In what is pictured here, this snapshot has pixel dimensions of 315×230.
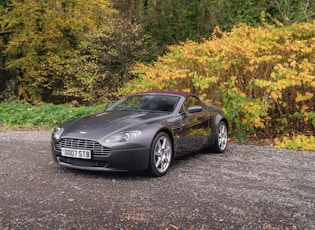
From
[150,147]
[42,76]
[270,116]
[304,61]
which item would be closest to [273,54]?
[304,61]

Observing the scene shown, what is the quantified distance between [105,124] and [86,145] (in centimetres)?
49

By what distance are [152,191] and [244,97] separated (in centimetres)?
494

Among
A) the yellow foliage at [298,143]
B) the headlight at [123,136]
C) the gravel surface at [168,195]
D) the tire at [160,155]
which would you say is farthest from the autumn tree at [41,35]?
the headlight at [123,136]

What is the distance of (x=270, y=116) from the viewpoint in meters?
9.84

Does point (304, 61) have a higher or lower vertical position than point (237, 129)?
higher

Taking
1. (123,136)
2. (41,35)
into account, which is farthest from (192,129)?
(41,35)

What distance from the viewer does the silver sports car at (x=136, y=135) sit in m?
5.55

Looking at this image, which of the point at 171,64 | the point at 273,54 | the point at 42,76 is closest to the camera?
the point at 273,54

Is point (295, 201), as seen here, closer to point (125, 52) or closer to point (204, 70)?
point (204, 70)

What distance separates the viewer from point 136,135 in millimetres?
5633

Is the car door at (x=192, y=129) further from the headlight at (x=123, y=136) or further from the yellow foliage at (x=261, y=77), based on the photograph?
the yellow foliage at (x=261, y=77)

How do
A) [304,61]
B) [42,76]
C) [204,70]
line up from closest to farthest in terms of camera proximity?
[304,61]
[204,70]
[42,76]

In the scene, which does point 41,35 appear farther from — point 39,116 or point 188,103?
point 188,103

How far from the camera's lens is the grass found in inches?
481
